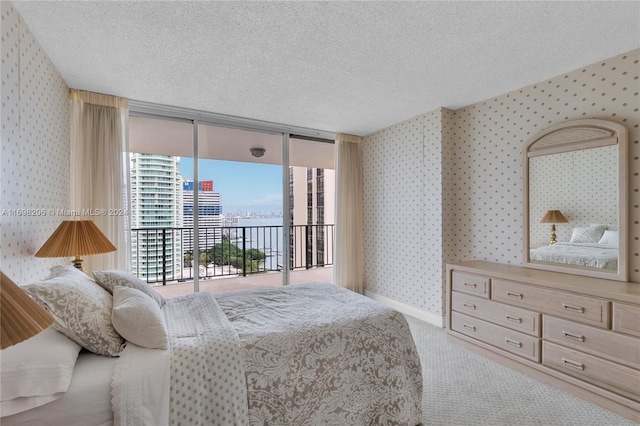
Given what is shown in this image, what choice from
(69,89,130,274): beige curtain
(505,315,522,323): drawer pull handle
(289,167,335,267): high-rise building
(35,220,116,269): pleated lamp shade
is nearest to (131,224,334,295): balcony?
(289,167,335,267): high-rise building

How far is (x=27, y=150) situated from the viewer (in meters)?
1.97

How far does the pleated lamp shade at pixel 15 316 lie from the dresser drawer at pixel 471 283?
119 inches

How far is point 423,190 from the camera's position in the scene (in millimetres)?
3758

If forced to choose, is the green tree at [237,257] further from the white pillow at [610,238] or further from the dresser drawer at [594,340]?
the white pillow at [610,238]

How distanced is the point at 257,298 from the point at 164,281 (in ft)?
10.4

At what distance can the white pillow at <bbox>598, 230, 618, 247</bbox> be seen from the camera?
7.65ft

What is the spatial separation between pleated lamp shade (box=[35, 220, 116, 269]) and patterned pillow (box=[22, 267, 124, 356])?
32.5 inches

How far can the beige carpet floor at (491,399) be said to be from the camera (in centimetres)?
192

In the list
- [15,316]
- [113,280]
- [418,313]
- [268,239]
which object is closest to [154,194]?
[268,239]

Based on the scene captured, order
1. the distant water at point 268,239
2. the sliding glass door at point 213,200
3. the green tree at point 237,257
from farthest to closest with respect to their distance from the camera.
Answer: the green tree at point 237,257
the distant water at point 268,239
the sliding glass door at point 213,200

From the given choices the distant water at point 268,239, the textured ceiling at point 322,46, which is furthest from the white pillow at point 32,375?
the distant water at point 268,239

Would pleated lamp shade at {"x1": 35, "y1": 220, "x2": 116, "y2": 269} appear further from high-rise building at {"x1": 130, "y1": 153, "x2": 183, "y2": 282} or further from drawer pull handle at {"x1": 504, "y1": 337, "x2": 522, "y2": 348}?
drawer pull handle at {"x1": 504, "y1": 337, "x2": 522, "y2": 348}

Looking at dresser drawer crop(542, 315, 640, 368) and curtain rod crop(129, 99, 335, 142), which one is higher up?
curtain rod crop(129, 99, 335, 142)

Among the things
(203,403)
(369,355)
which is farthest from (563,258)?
(203,403)
